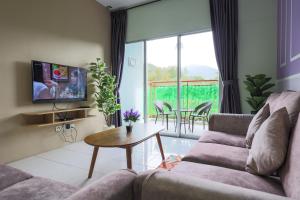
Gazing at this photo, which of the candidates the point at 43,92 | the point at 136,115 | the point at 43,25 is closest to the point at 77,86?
the point at 43,92

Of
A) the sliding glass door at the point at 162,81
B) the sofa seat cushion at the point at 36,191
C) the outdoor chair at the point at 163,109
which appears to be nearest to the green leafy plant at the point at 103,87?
the sliding glass door at the point at 162,81

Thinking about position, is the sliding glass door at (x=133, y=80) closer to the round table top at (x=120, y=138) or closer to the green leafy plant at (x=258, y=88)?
the round table top at (x=120, y=138)

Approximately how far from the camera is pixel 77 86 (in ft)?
11.3

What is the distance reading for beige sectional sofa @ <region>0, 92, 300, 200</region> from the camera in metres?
0.69

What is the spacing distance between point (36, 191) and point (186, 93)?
145 inches

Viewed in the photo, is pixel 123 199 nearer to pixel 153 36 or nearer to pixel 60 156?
pixel 60 156

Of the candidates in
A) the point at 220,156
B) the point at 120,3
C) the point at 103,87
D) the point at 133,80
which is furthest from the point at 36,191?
the point at 120,3

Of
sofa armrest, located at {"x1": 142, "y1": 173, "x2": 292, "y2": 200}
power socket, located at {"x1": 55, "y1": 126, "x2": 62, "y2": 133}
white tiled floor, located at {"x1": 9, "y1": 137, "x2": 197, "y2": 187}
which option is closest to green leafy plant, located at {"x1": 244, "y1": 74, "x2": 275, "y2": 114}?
white tiled floor, located at {"x1": 9, "y1": 137, "x2": 197, "y2": 187}

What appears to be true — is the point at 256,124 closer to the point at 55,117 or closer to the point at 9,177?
the point at 9,177

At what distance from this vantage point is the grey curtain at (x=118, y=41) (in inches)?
167

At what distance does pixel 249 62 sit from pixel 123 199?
Result: 3.22 m

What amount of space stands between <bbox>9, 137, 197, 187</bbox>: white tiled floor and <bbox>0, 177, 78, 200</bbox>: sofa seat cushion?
2.66 feet

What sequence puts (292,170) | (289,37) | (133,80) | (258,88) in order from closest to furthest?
1. (292,170)
2. (289,37)
3. (258,88)
4. (133,80)

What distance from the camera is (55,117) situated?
3174mm
